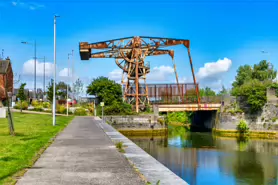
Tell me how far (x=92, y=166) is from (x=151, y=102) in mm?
37816

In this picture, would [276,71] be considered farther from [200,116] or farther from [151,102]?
[151,102]

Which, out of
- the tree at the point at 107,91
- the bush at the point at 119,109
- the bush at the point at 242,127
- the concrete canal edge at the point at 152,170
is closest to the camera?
the concrete canal edge at the point at 152,170

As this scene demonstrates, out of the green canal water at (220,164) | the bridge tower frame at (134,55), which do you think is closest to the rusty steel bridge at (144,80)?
the bridge tower frame at (134,55)

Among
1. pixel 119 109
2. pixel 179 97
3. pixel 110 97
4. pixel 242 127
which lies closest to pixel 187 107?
pixel 179 97

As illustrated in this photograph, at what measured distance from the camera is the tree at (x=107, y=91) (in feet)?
166

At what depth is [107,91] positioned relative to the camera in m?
51.6

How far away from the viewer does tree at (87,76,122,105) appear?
166ft

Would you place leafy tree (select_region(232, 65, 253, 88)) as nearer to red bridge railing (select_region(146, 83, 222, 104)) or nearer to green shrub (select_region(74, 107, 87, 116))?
red bridge railing (select_region(146, 83, 222, 104))

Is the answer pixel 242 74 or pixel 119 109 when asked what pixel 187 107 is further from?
pixel 242 74

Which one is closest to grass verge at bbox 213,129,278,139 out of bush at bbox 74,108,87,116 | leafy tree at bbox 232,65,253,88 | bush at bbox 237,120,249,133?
bush at bbox 237,120,249,133

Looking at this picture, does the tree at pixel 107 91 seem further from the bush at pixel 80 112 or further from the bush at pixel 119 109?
the bush at pixel 119 109

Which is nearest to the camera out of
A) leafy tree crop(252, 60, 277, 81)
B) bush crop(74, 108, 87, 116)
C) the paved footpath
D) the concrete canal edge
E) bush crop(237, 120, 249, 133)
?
the paved footpath

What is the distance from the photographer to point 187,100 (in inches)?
1844

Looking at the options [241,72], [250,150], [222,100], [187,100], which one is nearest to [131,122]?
[187,100]
